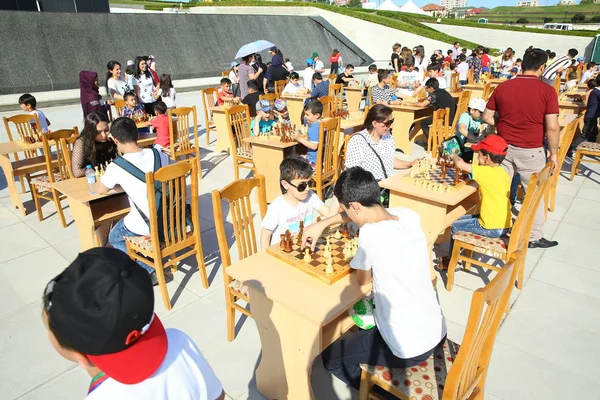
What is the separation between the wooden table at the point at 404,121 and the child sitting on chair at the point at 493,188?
→ 4.33 meters

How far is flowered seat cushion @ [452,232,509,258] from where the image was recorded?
346 centimetres

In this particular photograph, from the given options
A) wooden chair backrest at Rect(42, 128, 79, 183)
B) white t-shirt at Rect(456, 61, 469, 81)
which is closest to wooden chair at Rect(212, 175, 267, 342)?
wooden chair backrest at Rect(42, 128, 79, 183)

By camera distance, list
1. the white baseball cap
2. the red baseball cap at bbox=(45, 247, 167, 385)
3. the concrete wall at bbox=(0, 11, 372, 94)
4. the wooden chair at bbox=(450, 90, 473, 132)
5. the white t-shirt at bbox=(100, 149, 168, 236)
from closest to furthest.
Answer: the red baseball cap at bbox=(45, 247, 167, 385), the white t-shirt at bbox=(100, 149, 168, 236), the white baseball cap, the wooden chair at bbox=(450, 90, 473, 132), the concrete wall at bbox=(0, 11, 372, 94)

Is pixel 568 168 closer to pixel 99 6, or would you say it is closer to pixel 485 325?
pixel 485 325

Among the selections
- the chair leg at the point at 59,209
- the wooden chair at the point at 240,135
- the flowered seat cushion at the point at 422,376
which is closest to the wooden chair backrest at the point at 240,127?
the wooden chair at the point at 240,135

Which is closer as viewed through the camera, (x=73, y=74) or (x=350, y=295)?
(x=350, y=295)

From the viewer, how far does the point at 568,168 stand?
718 centimetres

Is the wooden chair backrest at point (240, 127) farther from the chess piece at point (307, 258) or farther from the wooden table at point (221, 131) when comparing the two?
the chess piece at point (307, 258)

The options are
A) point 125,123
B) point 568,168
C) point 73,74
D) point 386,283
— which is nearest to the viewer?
point 386,283

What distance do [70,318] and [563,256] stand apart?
4785mm

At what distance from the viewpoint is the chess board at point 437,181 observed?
3.81 metres

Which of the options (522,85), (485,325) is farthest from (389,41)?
(485,325)

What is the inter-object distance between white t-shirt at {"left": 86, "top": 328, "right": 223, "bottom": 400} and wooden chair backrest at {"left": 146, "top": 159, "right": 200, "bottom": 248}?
2021 millimetres

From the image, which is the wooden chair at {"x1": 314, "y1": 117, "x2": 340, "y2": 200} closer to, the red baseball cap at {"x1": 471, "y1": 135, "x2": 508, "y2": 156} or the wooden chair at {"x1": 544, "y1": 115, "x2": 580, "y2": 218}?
the red baseball cap at {"x1": 471, "y1": 135, "x2": 508, "y2": 156}
